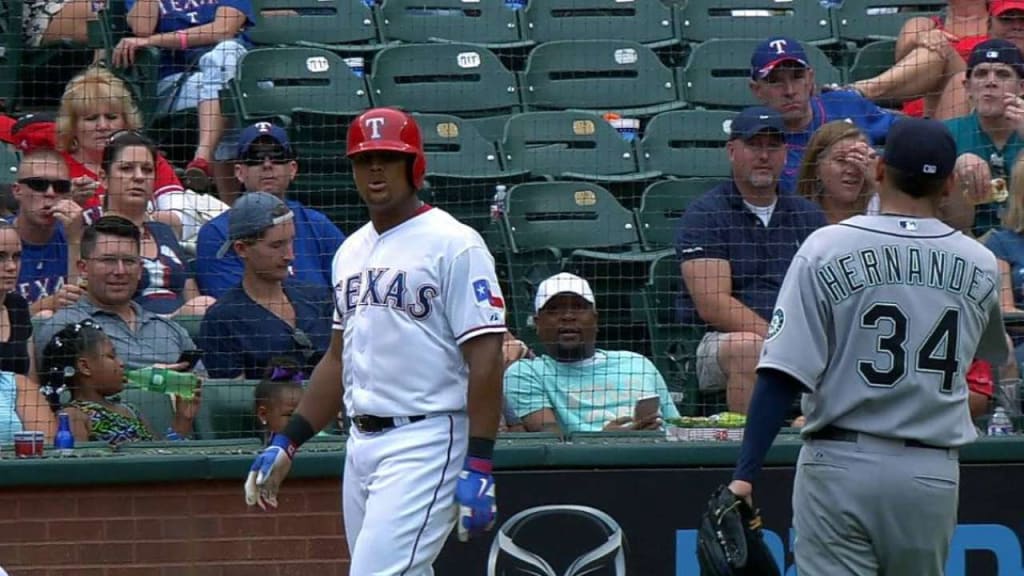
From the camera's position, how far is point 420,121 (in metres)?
7.82

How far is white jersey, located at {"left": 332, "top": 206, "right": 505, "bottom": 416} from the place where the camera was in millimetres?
4473

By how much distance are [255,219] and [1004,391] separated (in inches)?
107

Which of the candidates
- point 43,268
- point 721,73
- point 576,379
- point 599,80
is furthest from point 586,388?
point 721,73

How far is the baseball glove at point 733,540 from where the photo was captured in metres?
3.91

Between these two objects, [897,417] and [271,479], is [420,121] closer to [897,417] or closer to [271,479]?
[271,479]

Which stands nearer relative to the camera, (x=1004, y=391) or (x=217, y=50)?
(x=1004, y=391)

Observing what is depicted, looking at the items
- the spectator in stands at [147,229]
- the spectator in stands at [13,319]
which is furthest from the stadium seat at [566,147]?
the spectator in stands at [13,319]

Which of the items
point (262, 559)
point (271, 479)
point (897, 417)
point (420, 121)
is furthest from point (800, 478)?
point (420, 121)

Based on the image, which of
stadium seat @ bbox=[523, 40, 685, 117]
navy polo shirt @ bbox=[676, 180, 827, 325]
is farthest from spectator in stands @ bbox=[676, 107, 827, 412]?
stadium seat @ bbox=[523, 40, 685, 117]

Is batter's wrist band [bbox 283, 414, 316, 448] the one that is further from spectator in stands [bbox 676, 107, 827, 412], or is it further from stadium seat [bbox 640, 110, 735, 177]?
stadium seat [bbox 640, 110, 735, 177]

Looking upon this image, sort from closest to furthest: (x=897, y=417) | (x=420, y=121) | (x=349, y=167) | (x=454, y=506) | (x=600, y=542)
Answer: (x=897, y=417)
(x=454, y=506)
(x=600, y=542)
(x=349, y=167)
(x=420, y=121)

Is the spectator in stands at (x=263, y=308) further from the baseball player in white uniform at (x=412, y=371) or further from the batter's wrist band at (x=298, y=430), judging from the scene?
the baseball player in white uniform at (x=412, y=371)

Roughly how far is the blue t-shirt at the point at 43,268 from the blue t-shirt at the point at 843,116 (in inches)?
114

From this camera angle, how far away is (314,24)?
8648mm
